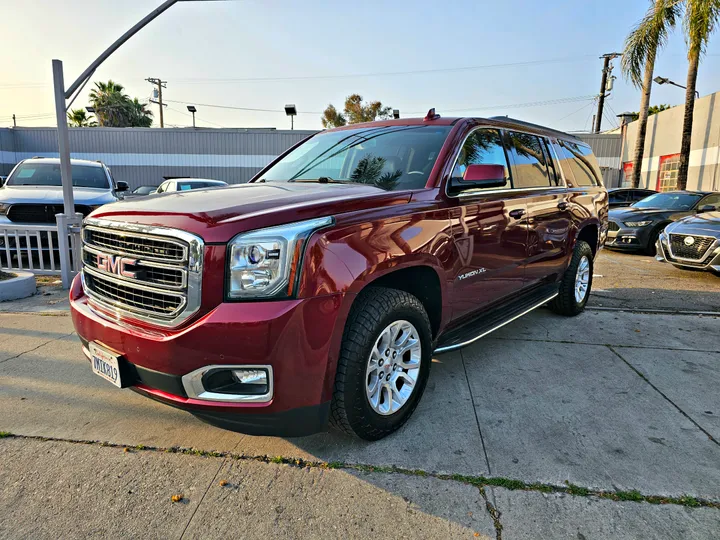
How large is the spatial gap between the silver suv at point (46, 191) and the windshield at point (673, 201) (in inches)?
465

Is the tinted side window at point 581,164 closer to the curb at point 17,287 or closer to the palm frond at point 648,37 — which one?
the curb at point 17,287

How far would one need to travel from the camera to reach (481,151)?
352 cm

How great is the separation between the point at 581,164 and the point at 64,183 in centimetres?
684

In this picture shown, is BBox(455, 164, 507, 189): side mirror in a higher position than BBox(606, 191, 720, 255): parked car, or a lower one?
higher

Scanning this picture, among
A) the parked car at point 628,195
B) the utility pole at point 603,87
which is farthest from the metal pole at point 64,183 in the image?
the utility pole at point 603,87

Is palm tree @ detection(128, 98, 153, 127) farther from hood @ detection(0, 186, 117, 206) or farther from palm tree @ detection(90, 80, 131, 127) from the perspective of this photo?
hood @ detection(0, 186, 117, 206)

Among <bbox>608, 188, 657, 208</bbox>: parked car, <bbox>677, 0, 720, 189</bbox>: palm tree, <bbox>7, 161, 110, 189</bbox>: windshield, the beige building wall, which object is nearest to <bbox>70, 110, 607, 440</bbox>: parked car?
<bbox>7, 161, 110, 189</bbox>: windshield

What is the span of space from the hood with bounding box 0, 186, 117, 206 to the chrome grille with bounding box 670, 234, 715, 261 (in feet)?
32.0

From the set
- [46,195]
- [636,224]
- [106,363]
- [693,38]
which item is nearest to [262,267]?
[106,363]

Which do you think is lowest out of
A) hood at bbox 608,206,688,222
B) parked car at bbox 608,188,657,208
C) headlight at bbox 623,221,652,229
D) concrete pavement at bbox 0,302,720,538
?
concrete pavement at bbox 0,302,720,538

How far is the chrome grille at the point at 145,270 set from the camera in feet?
6.95

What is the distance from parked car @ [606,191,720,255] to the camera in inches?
407

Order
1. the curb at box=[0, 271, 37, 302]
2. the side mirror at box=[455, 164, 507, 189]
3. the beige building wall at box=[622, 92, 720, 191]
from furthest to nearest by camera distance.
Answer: the beige building wall at box=[622, 92, 720, 191] → the curb at box=[0, 271, 37, 302] → the side mirror at box=[455, 164, 507, 189]

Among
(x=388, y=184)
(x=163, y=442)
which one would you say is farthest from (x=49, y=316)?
(x=388, y=184)
